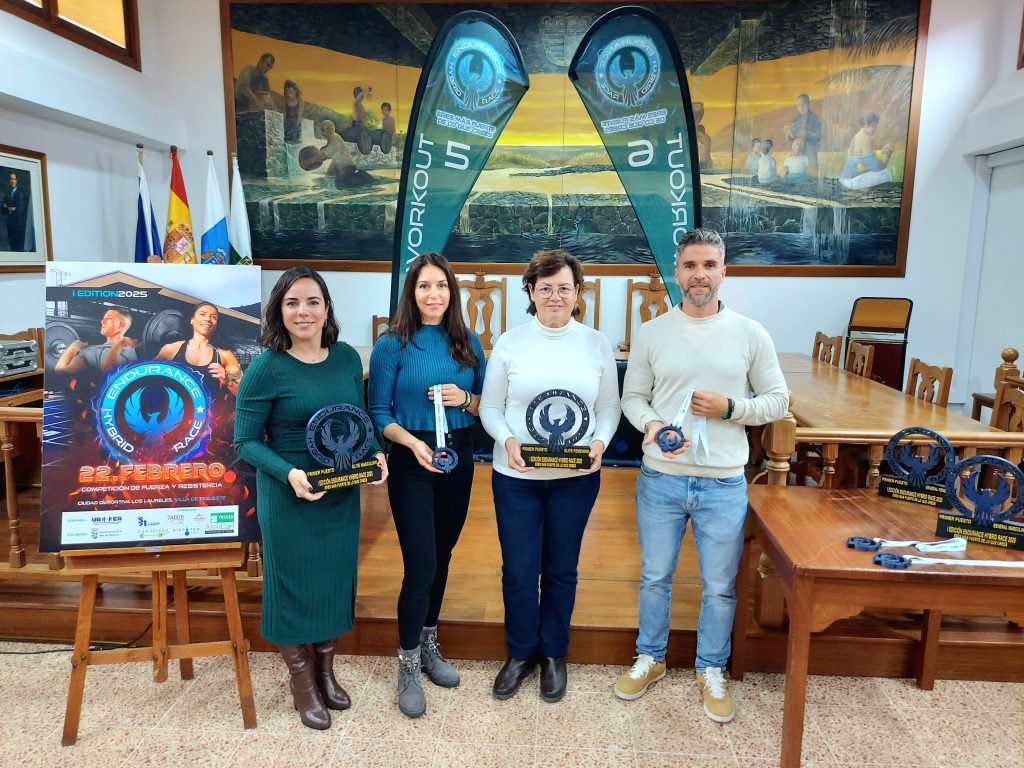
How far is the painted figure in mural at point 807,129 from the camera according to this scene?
6320 mm

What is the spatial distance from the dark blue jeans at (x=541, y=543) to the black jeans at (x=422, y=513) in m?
0.13

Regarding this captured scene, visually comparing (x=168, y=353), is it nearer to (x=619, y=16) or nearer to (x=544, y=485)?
(x=544, y=485)

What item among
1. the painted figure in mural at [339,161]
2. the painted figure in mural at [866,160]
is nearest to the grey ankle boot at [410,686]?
the painted figure in mural at [339,161]

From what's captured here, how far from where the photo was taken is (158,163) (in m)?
6.64

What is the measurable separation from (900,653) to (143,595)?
2.97 meters

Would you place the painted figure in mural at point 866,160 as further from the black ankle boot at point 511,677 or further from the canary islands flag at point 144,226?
the canary islands flag at point 144,226

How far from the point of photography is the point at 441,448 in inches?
77.6

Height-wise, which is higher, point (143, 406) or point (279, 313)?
point (279, 313)

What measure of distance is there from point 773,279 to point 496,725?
556 cm

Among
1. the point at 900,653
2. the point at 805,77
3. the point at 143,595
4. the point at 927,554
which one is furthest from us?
the point at 805,77

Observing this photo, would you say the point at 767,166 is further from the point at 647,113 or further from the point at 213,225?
the point at 213,225

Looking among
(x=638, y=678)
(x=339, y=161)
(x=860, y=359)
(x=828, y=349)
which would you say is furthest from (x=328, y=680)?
(x=339, y=161)

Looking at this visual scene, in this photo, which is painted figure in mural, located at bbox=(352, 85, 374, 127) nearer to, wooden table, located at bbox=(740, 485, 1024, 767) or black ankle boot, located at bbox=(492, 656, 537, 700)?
black ankle boot, located at bbox=(492, 656, 537, 700)

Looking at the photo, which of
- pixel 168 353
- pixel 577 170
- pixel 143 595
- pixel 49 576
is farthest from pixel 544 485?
pixel 577 170
